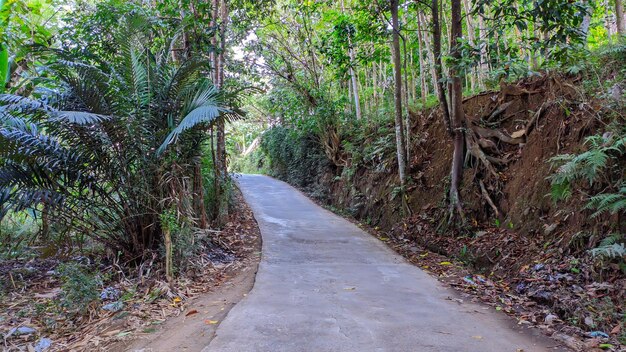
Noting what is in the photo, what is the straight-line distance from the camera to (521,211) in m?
6.46

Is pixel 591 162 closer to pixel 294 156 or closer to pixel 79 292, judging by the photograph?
pixel 79 292

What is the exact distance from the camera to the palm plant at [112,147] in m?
5.40

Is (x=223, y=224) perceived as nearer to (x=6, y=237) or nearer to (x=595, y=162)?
(x=6, y=237)

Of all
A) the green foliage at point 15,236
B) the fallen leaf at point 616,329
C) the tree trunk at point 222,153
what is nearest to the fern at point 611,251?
the fallen leaf at point 616,329

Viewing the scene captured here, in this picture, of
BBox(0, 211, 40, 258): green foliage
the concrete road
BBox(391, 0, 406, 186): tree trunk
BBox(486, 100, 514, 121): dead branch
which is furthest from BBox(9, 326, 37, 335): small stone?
BBox(486, 100, 514, 121): dead branch

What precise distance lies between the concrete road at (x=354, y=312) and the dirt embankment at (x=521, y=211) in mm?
645

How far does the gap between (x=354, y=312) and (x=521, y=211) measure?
3.53 meters

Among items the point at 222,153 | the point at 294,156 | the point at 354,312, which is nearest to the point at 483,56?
the point at 354,312

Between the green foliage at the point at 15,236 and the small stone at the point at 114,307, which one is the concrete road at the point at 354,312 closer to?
the small stone at the point at 114,307

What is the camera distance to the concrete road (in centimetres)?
359

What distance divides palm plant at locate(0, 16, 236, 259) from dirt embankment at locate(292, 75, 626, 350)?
4.27 m

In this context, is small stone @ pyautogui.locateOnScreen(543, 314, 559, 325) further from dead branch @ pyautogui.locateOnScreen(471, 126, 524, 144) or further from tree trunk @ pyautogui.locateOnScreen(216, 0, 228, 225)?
tree trunk @ pyautogui.locateOnScreen(216, 0, 228, 225)

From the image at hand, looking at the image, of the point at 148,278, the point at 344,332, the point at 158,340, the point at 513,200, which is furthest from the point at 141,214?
the point at 513,200

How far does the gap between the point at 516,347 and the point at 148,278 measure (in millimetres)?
4238
